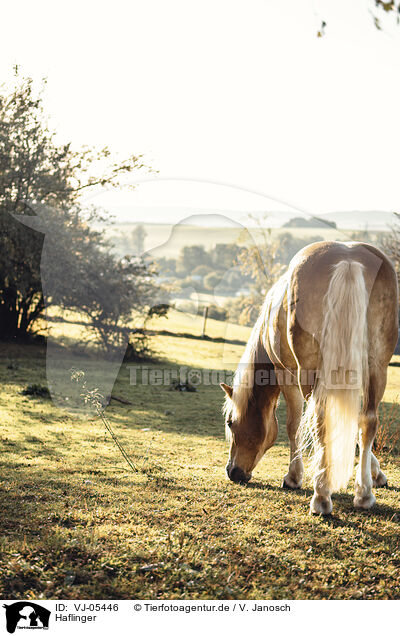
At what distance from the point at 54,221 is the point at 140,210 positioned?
15.6 feet

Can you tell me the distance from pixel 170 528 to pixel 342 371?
1.55 meters

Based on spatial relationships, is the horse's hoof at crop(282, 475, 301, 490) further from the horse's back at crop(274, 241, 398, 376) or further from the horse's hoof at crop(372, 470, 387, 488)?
the horse's back at crop(274, 241, 398, 376)

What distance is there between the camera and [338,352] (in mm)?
3373

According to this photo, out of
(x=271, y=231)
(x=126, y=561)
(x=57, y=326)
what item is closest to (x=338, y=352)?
(x=126, y=561)

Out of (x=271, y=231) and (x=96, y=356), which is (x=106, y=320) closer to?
(x=96, y=356)

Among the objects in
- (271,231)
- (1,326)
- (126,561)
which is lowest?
(126,561)

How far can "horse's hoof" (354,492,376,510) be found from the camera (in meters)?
3.72

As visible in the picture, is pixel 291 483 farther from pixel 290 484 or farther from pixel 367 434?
pixel 367 434

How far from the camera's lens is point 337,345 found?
3.38 m

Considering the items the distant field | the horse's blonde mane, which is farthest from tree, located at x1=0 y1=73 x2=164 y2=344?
the horse's blonde mane

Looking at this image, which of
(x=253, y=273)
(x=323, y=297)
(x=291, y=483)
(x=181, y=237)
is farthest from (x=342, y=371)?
(x=181, y=237)
